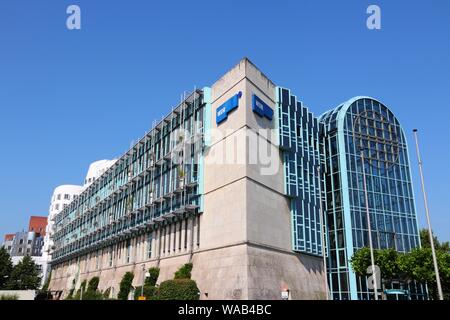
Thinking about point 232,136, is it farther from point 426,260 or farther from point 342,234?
point 426,260

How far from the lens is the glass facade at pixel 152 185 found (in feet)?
156

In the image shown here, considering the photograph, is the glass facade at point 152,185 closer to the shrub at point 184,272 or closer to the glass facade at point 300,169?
the shrub at point 184,272

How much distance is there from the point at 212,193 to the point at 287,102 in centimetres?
1546

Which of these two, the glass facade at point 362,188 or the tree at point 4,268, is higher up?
the glass facade at point 362,188

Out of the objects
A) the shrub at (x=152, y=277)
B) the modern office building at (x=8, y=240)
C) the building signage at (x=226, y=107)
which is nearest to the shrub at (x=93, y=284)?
the shrub at (x=152, y=277)

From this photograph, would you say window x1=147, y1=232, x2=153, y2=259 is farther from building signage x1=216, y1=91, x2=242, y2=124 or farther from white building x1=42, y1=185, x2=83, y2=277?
white building x1=42, y1=185, x2=83, y2=277

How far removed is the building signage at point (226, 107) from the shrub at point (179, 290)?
60.9 ft

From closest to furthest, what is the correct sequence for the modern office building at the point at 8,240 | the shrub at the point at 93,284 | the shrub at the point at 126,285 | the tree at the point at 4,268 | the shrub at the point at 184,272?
the shrub at the point at 184,272, the shrub at the point at 126,285, the shrub at the point at 93,284, the tree at the point at 4,268, the modern office building at the point at 8,240

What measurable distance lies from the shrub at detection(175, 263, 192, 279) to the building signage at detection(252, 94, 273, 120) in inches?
748

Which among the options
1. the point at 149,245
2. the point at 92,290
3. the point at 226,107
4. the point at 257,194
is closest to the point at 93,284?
the point at 92,290

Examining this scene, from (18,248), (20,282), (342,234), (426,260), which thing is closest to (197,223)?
(342,234)

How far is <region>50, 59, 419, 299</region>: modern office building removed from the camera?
38.9m

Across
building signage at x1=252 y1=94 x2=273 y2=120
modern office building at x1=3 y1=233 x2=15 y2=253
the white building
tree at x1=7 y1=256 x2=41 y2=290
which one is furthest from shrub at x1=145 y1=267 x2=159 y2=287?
modern office building at x1=3 y1=233 x2=15 y2=253

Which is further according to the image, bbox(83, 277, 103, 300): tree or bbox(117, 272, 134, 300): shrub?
bbox(83, 277, 103, 300): tree
